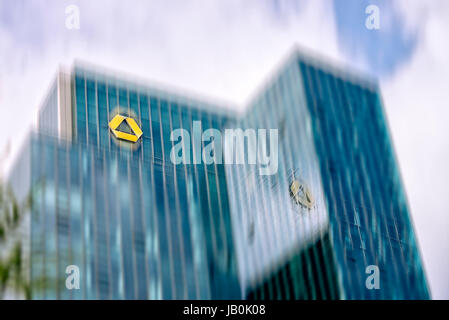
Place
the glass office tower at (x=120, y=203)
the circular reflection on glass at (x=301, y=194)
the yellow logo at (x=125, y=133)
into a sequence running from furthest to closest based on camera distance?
the circular reflection on glass at (x=301, y=194), the yellow logo at (x=125, y=133), the glass office tower at (x=120, y=203)

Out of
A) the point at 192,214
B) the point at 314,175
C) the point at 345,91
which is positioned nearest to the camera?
the point at 192,214

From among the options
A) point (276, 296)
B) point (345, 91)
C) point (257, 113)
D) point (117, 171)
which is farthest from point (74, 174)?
point (345, 91)

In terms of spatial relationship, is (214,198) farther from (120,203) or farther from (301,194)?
(120,203)

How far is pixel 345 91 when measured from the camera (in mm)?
112375

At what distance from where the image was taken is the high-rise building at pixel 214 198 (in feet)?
262

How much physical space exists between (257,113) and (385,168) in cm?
1788

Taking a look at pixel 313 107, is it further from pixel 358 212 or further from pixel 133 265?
pixel 133 265

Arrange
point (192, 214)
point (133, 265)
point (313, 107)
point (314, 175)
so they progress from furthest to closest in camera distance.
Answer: point (313, 107)
point (314, 175)
point (192, 214)
point (133, 265)

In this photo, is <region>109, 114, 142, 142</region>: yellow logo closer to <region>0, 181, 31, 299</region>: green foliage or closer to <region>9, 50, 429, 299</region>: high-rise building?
<region>9, 50, 429, 299</region>: high-rise building

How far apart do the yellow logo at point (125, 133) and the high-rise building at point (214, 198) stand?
154 mm

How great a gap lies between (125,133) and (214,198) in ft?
42.5

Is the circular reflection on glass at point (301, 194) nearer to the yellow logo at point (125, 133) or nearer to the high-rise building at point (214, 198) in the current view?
the high-rise building at point (214, 198)

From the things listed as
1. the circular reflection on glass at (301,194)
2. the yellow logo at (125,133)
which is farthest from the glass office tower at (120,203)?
the circular reflection on glass at (301,194)

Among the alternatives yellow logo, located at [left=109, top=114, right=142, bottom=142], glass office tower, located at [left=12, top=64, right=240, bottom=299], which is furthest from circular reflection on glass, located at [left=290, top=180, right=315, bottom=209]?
yellow logo, located at [left=109, top=114, right=142, bottom=142]
